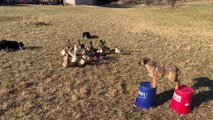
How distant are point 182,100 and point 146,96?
2.61 feet

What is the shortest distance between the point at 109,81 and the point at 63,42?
17.6 feet

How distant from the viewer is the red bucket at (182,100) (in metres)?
6.27

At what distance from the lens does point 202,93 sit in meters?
7.74

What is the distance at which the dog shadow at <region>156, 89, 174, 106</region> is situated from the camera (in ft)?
23.3

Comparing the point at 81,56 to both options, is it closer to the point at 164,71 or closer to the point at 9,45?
the point at 9,45

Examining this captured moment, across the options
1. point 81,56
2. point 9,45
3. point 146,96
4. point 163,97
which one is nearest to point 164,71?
point 146,96

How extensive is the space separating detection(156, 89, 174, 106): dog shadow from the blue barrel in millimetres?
432

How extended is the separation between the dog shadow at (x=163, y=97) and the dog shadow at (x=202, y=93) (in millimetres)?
622

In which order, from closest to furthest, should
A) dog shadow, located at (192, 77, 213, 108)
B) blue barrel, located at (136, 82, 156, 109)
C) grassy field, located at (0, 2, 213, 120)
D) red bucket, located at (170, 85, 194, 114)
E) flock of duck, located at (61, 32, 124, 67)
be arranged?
red bucket, located at (170, 85, 194, 114) < blue barrel, located at (136, 82, 156, 109) < grassy field, located at (0, 2, 213, 120) < dog shadow, located at (192, 77, 213, 108) < flock of duck, located at (61, 32, 124, 67)

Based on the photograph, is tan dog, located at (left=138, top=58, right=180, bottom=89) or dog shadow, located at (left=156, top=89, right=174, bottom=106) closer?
tan dog, located at (left=138, top=58, right=180, bottom=89)

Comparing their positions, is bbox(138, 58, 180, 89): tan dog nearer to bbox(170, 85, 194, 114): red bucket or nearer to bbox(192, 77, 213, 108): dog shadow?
bbox(170, 85, 194, 114): red bucket

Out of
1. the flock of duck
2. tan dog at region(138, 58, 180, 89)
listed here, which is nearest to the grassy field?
the flock of duck

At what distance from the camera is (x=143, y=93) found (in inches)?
253

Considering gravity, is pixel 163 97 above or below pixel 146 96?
below
